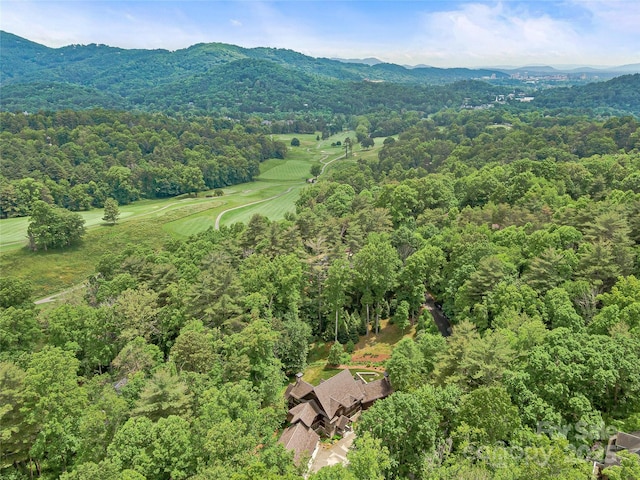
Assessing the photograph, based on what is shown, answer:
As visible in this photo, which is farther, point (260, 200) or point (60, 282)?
point (260, 200)

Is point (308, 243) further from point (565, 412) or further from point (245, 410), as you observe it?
point (565, 412)

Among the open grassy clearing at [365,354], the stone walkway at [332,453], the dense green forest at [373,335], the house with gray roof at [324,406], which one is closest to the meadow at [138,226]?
the dense green forest at [373,335]

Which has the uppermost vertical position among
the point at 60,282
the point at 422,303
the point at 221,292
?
the point at 221,292

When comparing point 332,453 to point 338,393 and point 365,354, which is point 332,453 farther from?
point 365,354

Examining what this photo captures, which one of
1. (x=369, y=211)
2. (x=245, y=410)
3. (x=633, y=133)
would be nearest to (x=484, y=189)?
(x=369, y=211)

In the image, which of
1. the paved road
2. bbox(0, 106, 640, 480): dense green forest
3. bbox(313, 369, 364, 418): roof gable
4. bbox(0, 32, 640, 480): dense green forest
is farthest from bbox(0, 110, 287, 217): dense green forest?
bbox(313, 369, 364, 418): roof gable

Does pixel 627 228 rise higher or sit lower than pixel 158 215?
higher

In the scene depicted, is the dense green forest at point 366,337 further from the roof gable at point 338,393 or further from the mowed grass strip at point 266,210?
the mowed grass strip at point 266,210
